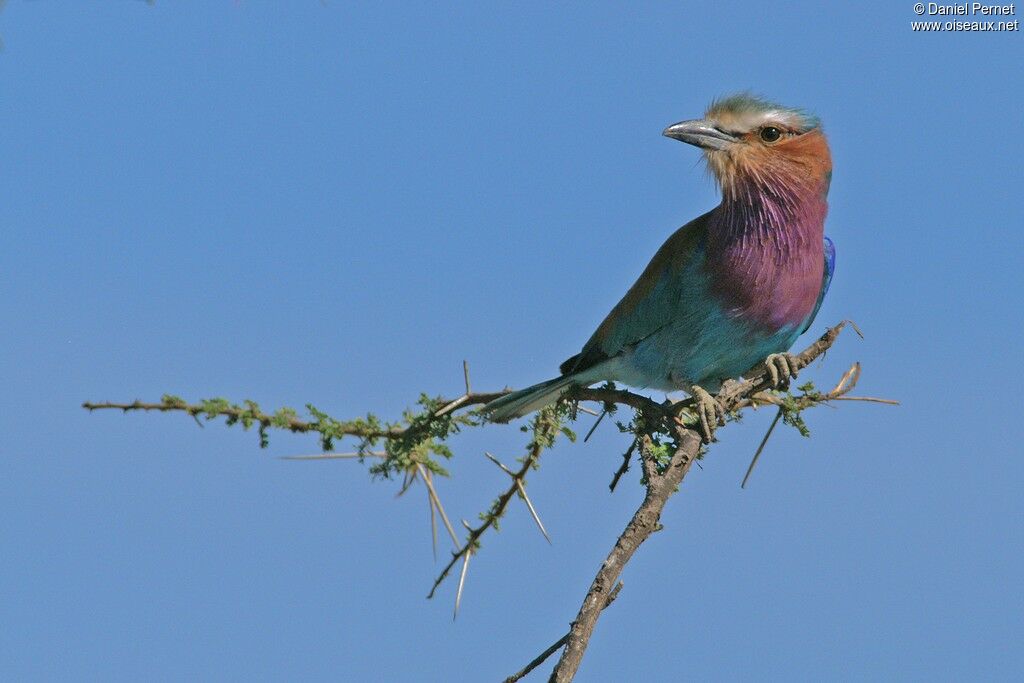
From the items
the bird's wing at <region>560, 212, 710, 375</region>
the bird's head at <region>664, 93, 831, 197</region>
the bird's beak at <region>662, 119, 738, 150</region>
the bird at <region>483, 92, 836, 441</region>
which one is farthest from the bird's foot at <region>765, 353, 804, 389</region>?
the bird's beak at <region>662, 119, 738, 150</region>

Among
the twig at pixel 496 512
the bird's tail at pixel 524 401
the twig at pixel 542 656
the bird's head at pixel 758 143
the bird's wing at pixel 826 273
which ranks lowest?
the twig at pixel 542 656

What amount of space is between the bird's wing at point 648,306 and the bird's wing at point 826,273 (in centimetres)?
55

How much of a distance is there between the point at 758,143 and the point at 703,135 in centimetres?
24

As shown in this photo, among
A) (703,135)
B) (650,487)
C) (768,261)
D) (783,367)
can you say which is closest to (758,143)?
(703,135)

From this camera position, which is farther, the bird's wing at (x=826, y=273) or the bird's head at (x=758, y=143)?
the bird's wing at (x=826, y=273)

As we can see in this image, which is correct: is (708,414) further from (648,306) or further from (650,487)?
(648,306)

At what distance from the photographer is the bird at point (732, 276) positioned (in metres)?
4.75

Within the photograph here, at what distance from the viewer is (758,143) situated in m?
4.97

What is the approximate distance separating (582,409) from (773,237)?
1277 mm

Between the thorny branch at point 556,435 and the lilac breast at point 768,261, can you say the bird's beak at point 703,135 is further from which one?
the thorny branch at point 556,435

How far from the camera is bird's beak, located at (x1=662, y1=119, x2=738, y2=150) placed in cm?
501

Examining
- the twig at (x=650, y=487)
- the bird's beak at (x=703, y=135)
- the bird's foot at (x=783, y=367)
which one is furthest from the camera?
the bird's beak at (x=703, y=135)

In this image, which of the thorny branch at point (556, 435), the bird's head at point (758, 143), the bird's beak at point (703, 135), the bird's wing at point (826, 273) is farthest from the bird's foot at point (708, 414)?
the bird's beak at point (703, 135)

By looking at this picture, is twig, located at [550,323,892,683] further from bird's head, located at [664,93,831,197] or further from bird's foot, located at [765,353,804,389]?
bird's head, located at [664,93,831,197]
